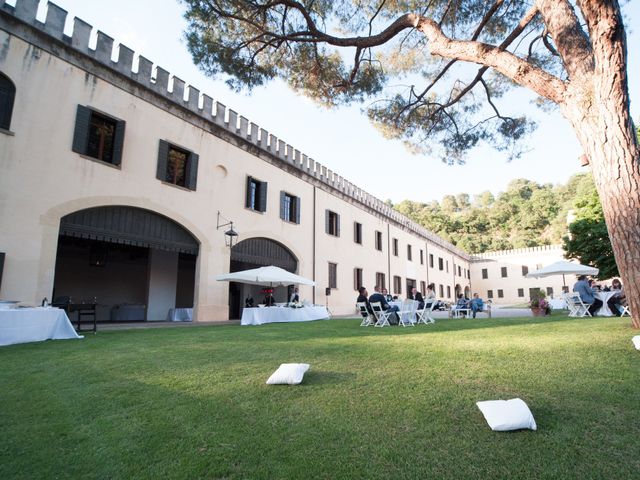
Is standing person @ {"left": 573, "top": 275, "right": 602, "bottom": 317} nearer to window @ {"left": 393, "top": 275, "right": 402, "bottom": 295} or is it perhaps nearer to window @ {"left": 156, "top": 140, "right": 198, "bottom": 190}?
window @ {"left": 156, "top": 140, "right": 198, "bottom": 190}

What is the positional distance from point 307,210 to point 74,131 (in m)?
9.52

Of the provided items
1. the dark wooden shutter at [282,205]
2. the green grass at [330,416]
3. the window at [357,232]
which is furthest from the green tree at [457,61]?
the window at [357,232]

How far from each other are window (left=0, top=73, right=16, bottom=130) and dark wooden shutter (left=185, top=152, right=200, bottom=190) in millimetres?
4372

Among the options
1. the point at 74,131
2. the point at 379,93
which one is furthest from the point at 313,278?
the point at 74,131

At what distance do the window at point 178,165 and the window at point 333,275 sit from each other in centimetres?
835

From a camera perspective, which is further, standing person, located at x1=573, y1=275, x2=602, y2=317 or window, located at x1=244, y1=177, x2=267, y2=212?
window, located at x1=244, y1=177, x2=267, y2=212

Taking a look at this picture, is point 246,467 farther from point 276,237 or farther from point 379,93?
point 276,237

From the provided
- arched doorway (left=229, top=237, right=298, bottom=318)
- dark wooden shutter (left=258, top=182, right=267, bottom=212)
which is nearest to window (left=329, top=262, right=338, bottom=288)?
arched doorway (left=229, top=237, right=298, bottom=318)

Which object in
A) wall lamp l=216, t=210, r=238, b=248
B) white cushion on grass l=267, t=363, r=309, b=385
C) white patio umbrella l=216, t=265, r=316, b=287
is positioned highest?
wall lamp l=216, t=210, r=238, b=248

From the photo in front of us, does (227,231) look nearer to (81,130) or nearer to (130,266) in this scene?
(81,130)

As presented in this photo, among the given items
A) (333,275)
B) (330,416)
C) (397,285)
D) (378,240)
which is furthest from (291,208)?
(330,416)

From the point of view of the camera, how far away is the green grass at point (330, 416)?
1748 millimetres

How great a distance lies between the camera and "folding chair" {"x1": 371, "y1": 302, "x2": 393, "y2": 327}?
842 centimetres

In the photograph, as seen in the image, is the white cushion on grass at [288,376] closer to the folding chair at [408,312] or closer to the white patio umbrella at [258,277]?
the folding chair at [408,312]
